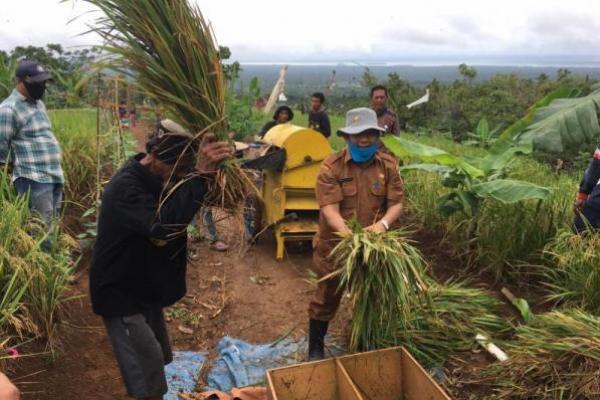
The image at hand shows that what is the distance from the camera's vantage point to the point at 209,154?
2258mm

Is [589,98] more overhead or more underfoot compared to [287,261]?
more overhead

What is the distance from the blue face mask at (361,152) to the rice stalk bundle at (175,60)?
1116 mm

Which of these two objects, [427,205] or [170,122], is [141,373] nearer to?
[170,122]

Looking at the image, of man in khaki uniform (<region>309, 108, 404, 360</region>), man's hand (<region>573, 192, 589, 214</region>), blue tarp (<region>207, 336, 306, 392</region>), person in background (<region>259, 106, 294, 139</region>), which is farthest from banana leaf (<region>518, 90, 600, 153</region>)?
person in background (<region>259, 106, 294, 139</region>)

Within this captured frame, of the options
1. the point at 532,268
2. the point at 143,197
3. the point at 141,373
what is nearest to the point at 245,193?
the point at 143,197

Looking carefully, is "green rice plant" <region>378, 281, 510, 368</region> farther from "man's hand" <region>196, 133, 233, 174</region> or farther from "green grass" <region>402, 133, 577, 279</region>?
"man's hand" <region>196, 133, 233, 174</region>

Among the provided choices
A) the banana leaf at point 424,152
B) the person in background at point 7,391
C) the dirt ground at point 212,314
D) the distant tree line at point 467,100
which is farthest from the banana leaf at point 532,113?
the distant tree line at point 467,100

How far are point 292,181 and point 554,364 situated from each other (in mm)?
3067

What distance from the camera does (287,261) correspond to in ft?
18.4

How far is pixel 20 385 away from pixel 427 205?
4298 mm

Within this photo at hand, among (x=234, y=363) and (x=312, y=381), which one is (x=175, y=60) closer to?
(x=312, y=381)

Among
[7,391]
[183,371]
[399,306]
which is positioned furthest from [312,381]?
[7,391]

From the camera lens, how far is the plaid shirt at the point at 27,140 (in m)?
4.05

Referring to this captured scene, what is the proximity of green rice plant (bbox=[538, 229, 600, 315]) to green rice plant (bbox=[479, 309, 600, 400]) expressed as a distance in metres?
0.51
